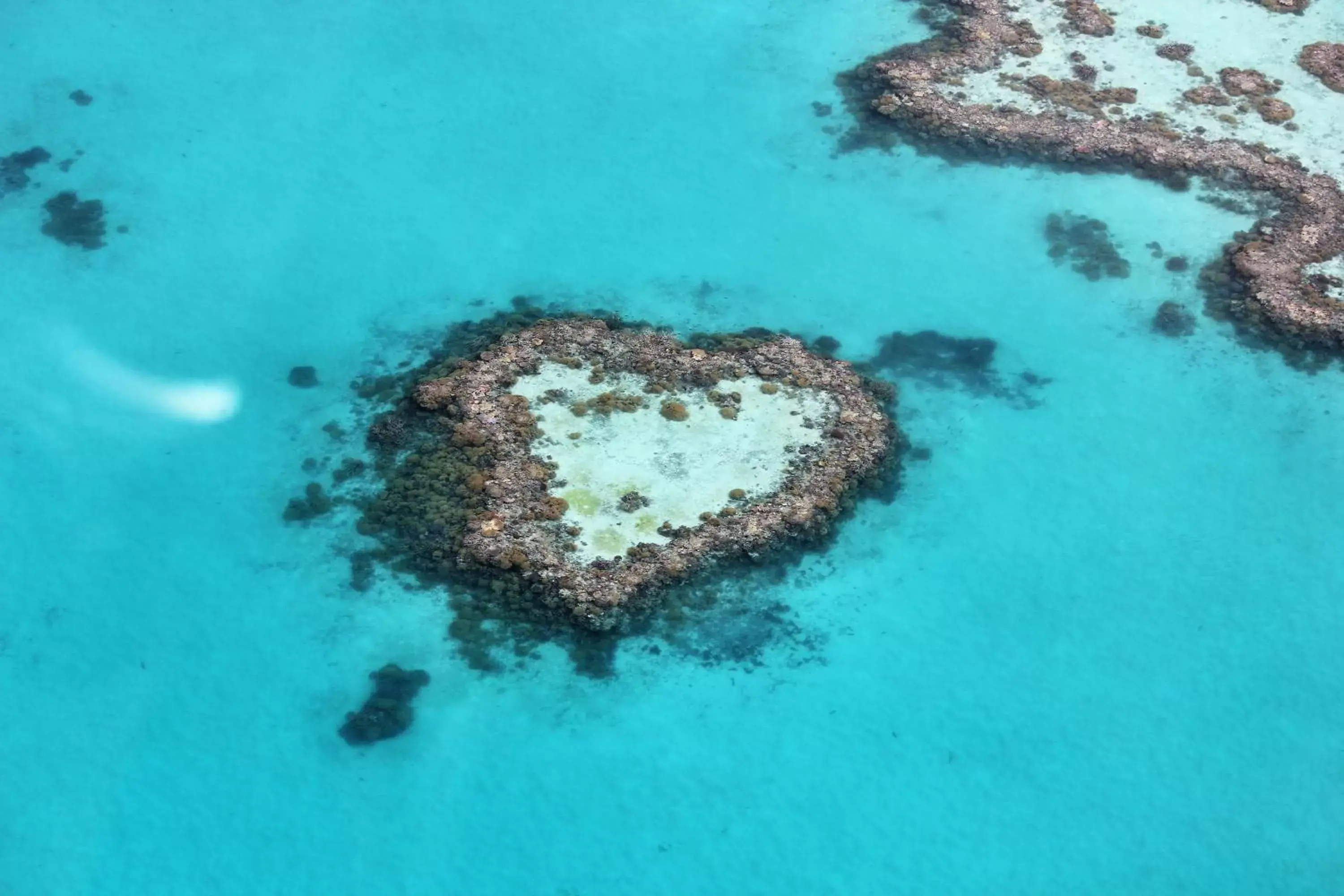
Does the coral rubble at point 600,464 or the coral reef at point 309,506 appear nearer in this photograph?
the coral rubble at point 600,464

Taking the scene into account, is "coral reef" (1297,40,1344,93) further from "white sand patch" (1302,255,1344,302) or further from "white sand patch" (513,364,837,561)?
"white sand patch" (513,364,837,561)

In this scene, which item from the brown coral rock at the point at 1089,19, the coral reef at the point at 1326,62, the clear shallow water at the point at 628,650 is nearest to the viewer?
the clear shallow water at the point at 628,650

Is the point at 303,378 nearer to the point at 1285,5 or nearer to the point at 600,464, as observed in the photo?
the point at 600,464

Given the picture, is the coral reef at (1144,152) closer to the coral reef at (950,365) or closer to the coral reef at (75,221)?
the coral reef at (950,365)

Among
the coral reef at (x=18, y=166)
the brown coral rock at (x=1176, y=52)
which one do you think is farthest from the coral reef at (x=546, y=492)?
the brown coral rock at (x=1176, y=52)

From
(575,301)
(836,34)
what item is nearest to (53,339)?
(575,301)
